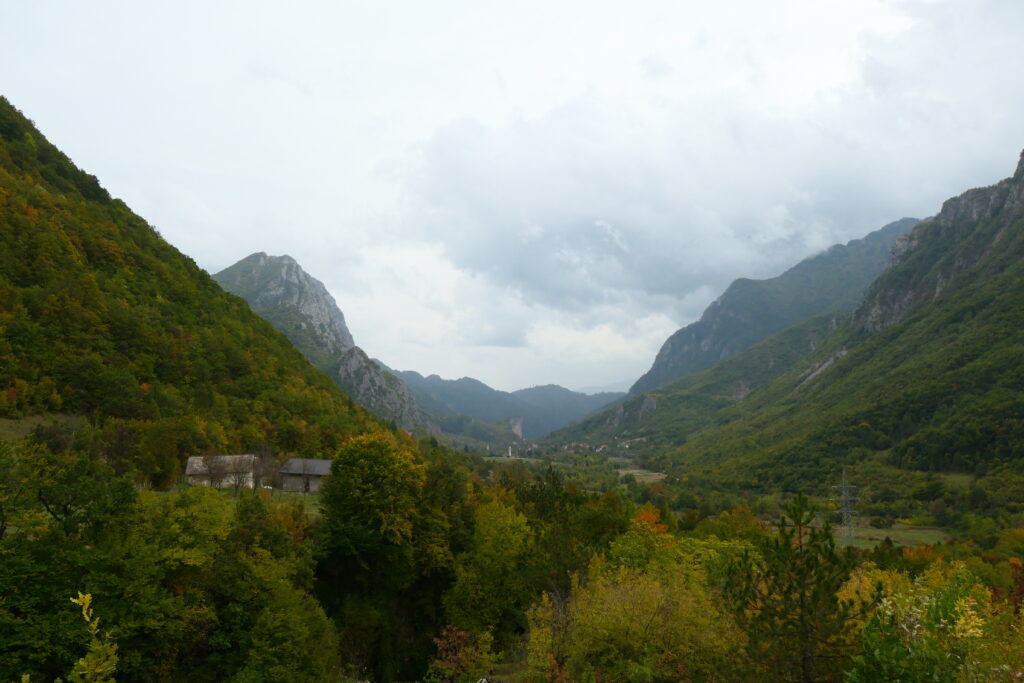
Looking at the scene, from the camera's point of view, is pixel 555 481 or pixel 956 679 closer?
pixel 956 679

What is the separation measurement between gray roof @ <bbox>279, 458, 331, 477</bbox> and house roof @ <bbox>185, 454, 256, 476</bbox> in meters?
8.56

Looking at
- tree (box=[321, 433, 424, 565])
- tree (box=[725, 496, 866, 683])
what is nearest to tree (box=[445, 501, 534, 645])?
tree (box=[321, 433, 424, 565])

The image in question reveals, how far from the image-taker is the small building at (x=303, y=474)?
64.4 metres

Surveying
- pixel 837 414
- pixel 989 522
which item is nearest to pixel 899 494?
pixel 989 522

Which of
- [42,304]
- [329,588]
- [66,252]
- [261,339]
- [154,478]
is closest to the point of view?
[329,588]

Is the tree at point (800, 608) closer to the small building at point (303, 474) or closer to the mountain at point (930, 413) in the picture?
the small building at point (303, 474)

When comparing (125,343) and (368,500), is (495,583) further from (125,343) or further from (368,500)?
(125,343)

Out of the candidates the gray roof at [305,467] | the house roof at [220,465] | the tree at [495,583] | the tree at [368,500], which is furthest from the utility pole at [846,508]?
the house roof at [220,465]

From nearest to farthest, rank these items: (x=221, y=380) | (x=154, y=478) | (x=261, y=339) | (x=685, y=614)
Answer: (x=685, y=614) < (x=154, y=478) < (x=221, y=380) < (x=261, y=339)

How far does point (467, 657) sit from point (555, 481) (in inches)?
1032

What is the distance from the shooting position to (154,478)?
48.1 metres

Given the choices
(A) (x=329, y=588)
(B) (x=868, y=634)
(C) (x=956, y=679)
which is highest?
(B) (x=868, y=634)

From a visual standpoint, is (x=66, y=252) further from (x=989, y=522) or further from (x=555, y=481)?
(x=989, y=522)

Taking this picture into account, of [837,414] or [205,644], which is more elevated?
[837,414]
